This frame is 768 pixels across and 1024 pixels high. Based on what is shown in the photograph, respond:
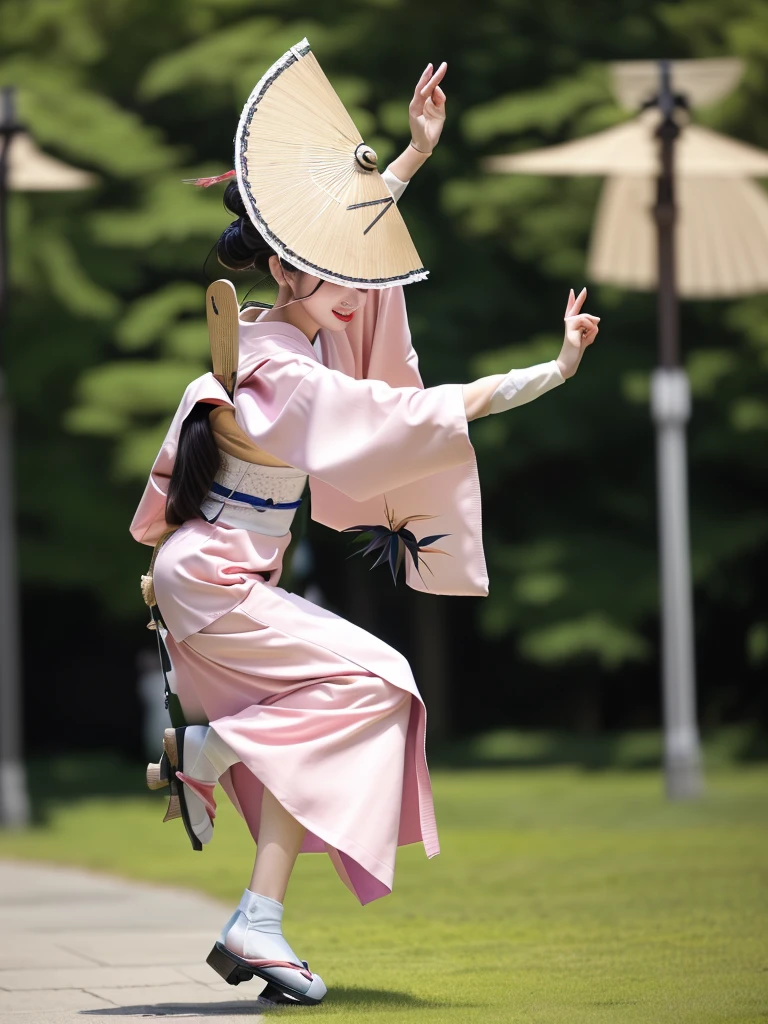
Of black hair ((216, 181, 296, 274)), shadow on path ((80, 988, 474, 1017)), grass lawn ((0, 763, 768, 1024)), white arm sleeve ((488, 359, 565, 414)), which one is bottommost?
grass lawn ((0, 763, 768, 1024))

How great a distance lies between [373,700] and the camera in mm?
3896

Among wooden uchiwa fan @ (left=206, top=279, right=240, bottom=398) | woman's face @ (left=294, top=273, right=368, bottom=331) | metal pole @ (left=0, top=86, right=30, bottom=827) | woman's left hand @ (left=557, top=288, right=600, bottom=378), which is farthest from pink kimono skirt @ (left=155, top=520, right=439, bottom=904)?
metal pole @ (left=0, top=86, right=30, bottom=827)

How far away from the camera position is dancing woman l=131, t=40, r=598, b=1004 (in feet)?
12.4

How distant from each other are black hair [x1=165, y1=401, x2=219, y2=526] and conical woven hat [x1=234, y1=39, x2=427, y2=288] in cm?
43

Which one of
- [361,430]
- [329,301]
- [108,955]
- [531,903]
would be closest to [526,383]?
[361,430]

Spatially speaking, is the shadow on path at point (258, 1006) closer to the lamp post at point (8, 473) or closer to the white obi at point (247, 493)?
the white obi at point (247, 493)

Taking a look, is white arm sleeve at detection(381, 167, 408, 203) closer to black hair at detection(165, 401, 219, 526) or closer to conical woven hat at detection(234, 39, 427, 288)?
conical woven hat at detection(234, 39, 427, 288)

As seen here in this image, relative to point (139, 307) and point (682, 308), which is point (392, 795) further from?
point (682, 308)

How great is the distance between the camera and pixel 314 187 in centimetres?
396

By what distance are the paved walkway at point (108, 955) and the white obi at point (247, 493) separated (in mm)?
1110

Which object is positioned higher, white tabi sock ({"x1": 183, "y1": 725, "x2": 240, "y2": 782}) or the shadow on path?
white tabi sock ({"x1": 183, "y1": 725, "x2": 240, "y2": 782})

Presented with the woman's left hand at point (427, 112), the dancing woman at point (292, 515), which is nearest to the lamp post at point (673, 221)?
the woman's left hand at point (427, 112)

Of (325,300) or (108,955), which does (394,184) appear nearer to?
(325,300)

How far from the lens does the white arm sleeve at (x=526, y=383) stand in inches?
148
